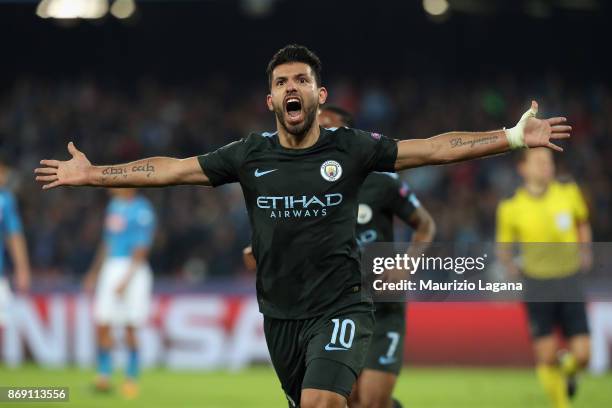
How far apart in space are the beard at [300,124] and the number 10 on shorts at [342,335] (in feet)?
3.37

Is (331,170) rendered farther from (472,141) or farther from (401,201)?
(401,201)

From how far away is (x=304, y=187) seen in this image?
5.86 meters

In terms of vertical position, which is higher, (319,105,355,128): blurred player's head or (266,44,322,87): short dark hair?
(319,105,355,128): blurred player's head

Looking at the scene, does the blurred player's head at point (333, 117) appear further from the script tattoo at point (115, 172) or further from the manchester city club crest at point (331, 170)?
the script tattoo at point (115, 172)

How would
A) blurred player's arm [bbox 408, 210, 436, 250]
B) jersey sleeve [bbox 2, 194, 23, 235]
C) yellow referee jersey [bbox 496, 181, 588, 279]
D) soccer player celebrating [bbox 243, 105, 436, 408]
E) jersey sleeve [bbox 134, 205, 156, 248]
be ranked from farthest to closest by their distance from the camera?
jersey sleeve [bbox 134, 205, 156, 248] → jersey sleeve [bbox 2, 194, 23, 235] → yellow referee jersey [bbox 496, 181, 588, 279] → blurred player's arm [bbox 408, 210, 436, 250] → soccer player celebrating [bbox 243, 105, 436, 408]

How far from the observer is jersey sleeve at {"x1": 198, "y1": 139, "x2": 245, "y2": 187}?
6.00m

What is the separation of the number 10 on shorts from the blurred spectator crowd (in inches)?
412

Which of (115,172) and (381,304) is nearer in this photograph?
(115,172)

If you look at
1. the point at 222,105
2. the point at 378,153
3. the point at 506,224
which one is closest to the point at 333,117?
the point at 378,153

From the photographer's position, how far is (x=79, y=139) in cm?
2092

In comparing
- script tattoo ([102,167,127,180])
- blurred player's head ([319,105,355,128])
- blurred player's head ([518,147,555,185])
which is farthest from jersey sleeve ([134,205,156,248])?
script tattoo ([102,167,127,180])

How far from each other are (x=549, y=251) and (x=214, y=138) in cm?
1120

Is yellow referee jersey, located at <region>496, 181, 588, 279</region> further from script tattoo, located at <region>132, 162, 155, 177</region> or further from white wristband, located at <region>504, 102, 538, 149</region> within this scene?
script tattoo, located at <region>132, 162, 155, 177</region>

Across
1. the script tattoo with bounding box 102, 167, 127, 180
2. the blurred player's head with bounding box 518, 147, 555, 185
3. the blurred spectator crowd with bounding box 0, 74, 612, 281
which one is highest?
the blurred spectator crowd with bounding box 0, 74, 612, 281
